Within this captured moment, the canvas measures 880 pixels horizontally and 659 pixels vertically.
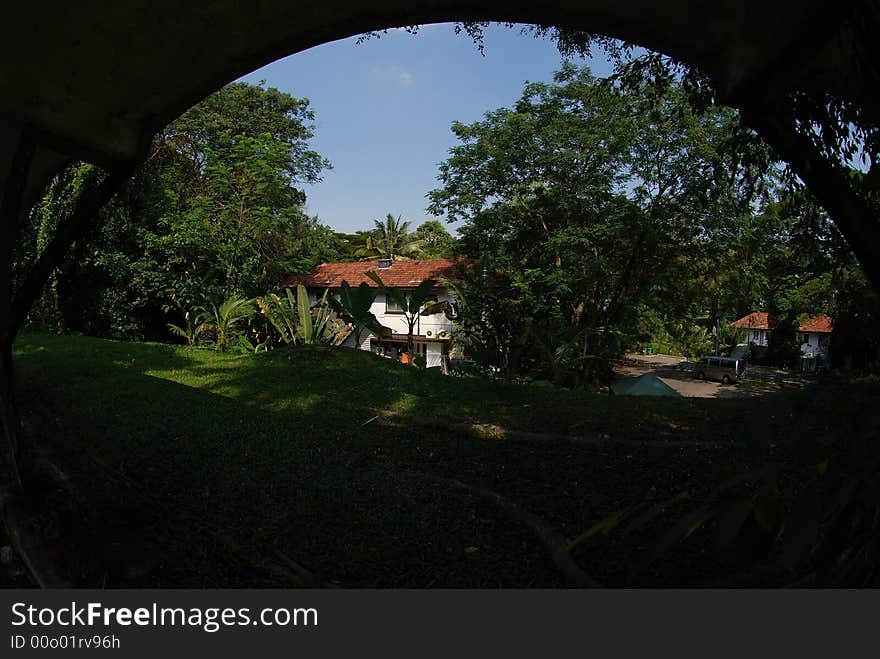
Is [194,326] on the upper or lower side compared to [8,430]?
upper

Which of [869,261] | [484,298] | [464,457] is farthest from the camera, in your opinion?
[484,298]

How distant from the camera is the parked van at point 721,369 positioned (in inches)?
1055

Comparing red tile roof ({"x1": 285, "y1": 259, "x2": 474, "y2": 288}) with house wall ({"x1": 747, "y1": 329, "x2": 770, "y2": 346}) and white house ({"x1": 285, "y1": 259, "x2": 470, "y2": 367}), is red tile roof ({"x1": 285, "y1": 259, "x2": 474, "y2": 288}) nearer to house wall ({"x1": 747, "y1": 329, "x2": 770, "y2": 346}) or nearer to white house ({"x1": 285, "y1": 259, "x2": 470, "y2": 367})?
white house ({"x1": 285, "y1": 259, "x2": 470, "y2": 367})

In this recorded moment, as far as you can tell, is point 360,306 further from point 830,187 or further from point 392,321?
point 392,321

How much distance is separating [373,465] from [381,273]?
21651 mm

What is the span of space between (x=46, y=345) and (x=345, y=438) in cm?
877

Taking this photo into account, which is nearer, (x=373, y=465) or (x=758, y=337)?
(x=373, y=465)

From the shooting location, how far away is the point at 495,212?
17.3 m

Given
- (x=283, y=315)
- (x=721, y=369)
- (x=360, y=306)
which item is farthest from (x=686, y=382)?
(x=283, y=315)

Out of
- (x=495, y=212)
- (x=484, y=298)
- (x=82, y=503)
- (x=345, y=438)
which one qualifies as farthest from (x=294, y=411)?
(x=495, y=212)

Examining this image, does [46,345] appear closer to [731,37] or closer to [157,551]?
[157,551]

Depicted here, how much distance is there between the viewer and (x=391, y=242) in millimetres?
37094

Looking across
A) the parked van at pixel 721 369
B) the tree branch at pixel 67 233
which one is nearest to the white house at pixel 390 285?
the parked van at pixel 721 369

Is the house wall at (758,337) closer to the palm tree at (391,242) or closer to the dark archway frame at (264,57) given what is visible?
the palm tree at (391,242)
